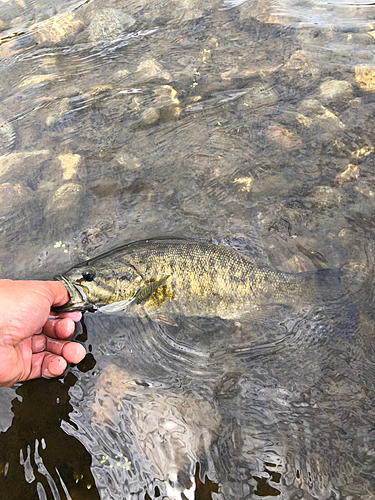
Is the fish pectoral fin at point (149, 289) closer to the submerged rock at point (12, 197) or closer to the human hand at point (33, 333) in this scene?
the human hand at point (33, 333)

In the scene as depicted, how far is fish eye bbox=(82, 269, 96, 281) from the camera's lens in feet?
13.2

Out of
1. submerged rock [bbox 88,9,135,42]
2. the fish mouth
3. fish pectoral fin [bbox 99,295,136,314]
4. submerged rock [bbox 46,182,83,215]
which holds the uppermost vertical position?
submerged rock [bbox 88,9,135,42]

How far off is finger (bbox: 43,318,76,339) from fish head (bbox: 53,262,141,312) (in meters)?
0.14

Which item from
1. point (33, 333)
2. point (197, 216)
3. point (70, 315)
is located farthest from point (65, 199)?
point (33, 333)

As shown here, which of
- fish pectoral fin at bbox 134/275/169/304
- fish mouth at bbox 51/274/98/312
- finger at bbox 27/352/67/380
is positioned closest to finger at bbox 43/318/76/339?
fish mouth at bbox 51/274/98/312

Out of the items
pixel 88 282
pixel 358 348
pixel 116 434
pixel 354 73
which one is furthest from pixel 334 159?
pixel 116 434

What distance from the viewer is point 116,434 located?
3.36 meters

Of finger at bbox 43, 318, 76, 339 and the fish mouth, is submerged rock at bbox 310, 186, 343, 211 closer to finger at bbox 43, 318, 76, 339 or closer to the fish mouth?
the fish mouth

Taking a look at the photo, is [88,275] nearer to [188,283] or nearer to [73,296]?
[73,296]

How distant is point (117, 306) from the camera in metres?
4.21

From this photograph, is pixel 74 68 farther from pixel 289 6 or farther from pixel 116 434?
pixel 116 434

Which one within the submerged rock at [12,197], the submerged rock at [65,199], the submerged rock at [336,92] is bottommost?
the submerged rock at [336,92]

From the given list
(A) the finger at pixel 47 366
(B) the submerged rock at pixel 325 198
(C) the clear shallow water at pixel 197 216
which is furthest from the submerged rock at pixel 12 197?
(B) the submerged rock at pixel 325 198

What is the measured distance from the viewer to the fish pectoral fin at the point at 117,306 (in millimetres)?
4176
